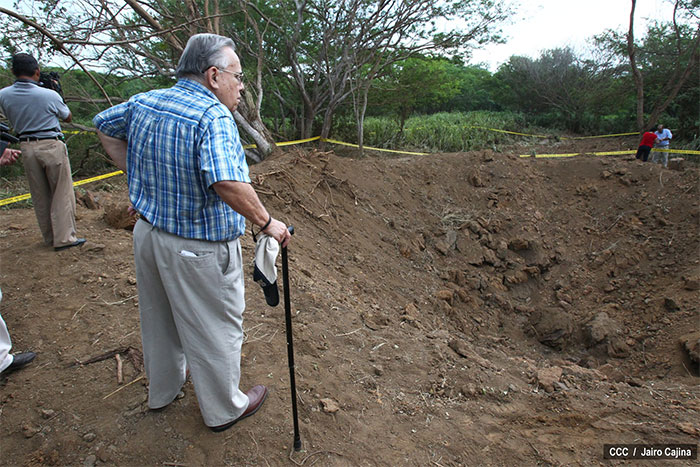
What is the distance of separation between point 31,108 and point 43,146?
1.00 ft

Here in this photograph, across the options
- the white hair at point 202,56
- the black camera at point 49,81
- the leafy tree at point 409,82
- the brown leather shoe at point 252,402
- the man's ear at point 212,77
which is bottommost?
the brown leather shoe at point 252,402

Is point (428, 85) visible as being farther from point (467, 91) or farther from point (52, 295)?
point (467, 91)

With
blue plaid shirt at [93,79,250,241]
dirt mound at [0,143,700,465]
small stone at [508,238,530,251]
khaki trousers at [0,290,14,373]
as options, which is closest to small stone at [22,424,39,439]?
dirt mound at [0,143,700,465]

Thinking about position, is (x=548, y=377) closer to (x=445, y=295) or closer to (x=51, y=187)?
(x=445, y=295)

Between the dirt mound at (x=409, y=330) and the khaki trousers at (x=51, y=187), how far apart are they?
0.21 m

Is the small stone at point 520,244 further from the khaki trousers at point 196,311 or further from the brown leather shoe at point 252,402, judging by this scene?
the khaki trousers at point 196,311

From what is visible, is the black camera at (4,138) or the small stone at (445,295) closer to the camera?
the black camera at (4,138)

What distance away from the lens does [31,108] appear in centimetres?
325

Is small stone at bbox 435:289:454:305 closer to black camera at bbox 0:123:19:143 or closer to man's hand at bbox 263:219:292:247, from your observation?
man's hand at bbox 263:219:292:247

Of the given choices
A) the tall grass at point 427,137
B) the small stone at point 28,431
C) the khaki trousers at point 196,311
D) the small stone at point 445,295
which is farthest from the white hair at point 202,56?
the tall grass at point 427,137

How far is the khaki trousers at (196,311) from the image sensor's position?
66.8 inches

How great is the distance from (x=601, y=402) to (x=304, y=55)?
379 inches

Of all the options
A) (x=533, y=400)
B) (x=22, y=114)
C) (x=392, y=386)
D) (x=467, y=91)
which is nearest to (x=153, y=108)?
(x=392, y=386)

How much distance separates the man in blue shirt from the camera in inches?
62.5
